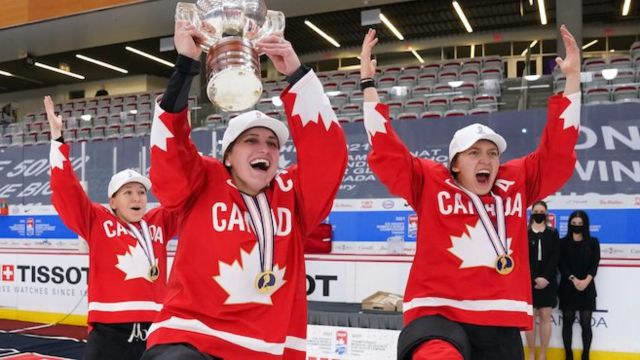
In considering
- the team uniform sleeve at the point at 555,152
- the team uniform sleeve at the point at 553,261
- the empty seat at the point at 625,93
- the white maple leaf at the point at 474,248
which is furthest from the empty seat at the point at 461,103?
the white maple leaf at the point at 474,248

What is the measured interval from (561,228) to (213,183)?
6439 millimetres

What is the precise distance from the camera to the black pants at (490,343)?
2559 millimetres

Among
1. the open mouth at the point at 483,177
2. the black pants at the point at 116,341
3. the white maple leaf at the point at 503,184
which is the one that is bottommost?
the black pants at the point at 116,341

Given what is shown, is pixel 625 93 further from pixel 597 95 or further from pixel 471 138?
pixel 471 138

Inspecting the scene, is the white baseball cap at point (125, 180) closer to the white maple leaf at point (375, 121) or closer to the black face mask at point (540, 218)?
the white maple leaf at point (375, 121)

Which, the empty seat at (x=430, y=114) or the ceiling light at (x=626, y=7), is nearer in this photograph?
the empty seat at (x=430, y=114)

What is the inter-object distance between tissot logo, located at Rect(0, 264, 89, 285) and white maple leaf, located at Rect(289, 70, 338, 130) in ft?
23.5

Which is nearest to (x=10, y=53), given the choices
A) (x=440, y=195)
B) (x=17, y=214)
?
(x=17, y=214)

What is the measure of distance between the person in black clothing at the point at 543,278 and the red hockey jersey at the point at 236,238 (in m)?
4.46

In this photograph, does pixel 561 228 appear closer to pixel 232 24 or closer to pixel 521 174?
pixel 521 174

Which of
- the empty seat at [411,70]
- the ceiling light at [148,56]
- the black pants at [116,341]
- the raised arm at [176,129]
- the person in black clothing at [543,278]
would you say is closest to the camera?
the raised arm at [176,129]

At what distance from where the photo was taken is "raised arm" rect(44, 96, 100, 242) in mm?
3369

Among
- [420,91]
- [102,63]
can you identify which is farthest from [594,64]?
[102,63]

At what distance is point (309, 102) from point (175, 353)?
0.91m
